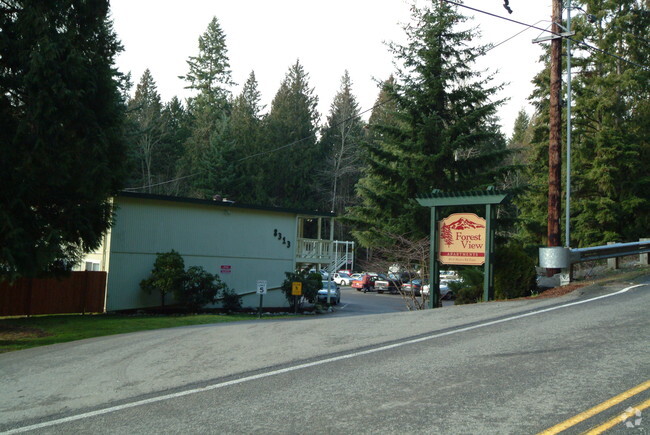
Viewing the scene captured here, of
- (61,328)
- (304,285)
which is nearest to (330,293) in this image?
(304,285)

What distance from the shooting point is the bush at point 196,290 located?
2647 cm

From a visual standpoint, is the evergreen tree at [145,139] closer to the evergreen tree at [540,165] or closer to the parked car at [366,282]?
the parked car at [366,282]

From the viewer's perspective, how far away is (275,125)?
6612 cm

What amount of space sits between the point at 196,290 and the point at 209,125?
4182 cm

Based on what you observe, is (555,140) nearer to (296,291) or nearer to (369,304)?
(296,291)

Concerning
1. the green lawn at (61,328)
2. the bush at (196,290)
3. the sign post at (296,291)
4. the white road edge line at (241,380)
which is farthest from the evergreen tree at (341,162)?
the white road edge line at (241,380)

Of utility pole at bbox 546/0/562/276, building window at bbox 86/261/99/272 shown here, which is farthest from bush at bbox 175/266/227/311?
utility pole at bbox 546/0/562/276

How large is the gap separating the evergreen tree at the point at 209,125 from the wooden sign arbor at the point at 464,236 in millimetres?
45953

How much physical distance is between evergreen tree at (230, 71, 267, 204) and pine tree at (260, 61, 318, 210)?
1.05m

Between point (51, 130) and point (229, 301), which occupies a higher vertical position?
point (51, 130)

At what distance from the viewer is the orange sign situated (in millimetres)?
14836

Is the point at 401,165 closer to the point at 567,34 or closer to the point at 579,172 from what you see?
the point at 567,34

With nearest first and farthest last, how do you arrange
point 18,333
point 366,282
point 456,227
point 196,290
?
point 456,227 < point 18,333 < point 196,290 < point 366,282

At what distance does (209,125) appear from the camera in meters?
65.7
